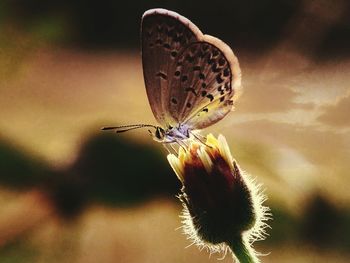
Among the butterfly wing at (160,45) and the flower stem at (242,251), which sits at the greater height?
the butterfly wing at (160,45)

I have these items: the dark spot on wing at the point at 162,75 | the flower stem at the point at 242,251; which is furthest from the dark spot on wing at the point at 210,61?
the flower stem at the point at 242,251

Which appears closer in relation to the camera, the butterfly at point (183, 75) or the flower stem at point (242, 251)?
the flower stem at point (242, 251)

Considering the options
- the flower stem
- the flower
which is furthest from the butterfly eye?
the flower stem

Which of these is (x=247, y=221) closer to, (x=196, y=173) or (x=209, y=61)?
(x=196, y=173)

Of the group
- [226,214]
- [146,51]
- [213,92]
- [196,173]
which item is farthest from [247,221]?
[146,51]

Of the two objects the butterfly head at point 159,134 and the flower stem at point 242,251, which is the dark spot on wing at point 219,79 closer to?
the butterfly head at point 159,134

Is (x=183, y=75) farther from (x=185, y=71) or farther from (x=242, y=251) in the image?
(x=242, y=251)

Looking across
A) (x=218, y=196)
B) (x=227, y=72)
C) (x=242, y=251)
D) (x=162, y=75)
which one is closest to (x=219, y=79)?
(x=227, y=72)

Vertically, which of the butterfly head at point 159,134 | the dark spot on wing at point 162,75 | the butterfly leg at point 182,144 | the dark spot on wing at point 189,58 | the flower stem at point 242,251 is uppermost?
the dark spot on wing at point 189,58
